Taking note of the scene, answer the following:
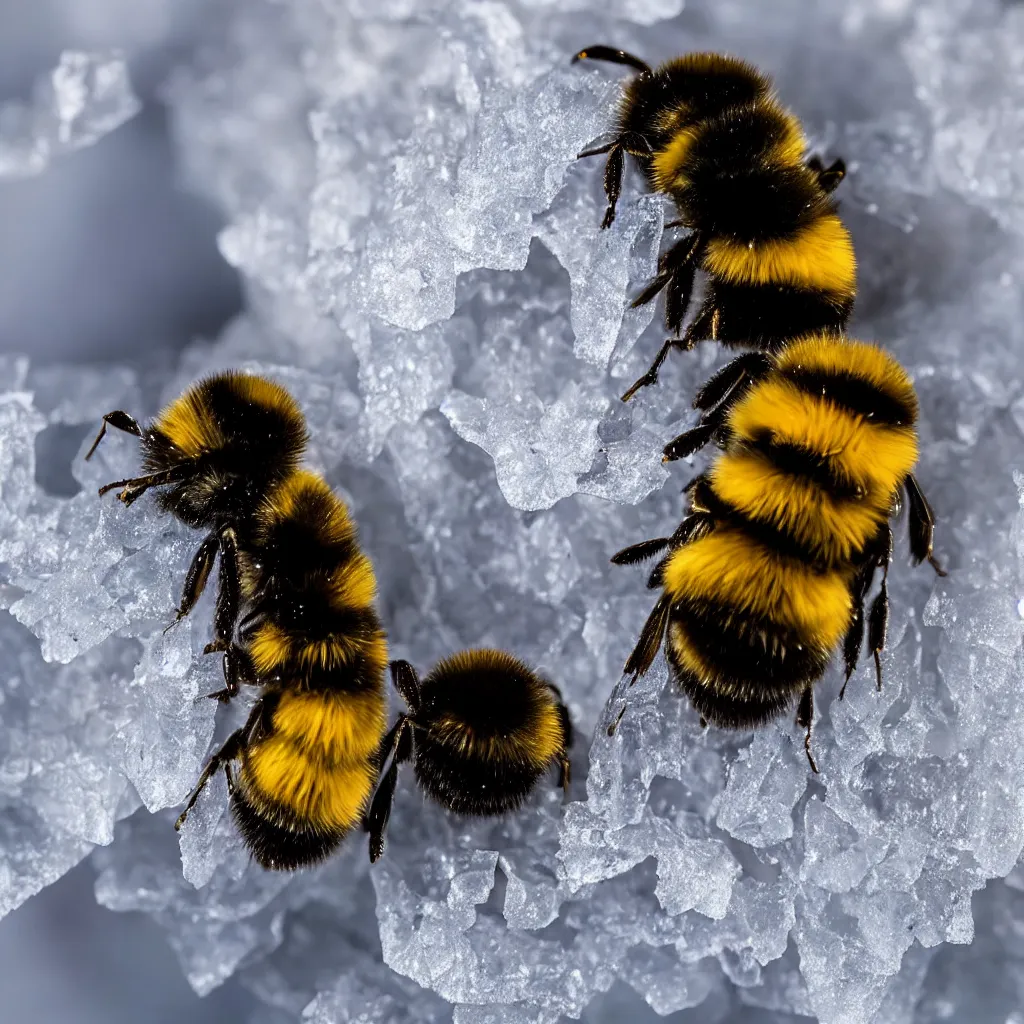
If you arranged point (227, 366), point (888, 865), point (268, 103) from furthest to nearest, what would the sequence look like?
point (268, 103) → point (227, 366) → point (888, 865)

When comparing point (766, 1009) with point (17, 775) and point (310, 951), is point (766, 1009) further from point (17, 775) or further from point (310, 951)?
point (17, 775)

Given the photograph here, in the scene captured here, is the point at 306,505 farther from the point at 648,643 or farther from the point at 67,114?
the point at 67,114

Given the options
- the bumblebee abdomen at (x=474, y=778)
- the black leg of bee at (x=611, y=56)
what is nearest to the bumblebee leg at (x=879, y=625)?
the bumblebee abdomen at (x=474, y=778)

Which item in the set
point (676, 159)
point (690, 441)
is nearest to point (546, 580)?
point (690, 441)

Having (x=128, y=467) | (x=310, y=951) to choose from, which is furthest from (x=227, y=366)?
(x=310, y=951)

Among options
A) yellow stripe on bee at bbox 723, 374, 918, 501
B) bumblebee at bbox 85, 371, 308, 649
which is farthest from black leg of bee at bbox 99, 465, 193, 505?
yellow stripe on bee at bbox 723, 374, 918, 501

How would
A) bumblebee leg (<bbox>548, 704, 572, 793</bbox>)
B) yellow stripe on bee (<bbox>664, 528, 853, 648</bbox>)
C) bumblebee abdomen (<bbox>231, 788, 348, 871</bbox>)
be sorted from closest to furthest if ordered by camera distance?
yellow stripe on bee (<bbox>664, 528, 853, 648</bbox>), bumblebee abdomen (<bbox>231, 788, 348, 871</bbox>), bumblebee leg (<bbox>548, 704, 572, 793</bbox>)

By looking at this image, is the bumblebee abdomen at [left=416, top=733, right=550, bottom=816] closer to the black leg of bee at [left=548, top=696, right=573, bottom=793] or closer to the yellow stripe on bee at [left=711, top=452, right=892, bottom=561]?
the black leg of bee at [left=548, top=696, right=573, bottom=793]

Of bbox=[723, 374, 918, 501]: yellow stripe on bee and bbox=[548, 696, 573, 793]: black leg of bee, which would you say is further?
bbox=[548, 696, 573, 793]: black leg of bee

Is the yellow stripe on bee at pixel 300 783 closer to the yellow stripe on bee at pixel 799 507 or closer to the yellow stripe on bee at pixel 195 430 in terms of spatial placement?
the yellow stripe on bee at pixel 195 430
